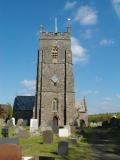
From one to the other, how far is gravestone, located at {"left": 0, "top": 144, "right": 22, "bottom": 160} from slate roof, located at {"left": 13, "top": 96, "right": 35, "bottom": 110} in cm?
4009

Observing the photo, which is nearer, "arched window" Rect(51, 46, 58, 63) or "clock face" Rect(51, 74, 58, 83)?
"clock face" Rect(51, 74, 58, 83)

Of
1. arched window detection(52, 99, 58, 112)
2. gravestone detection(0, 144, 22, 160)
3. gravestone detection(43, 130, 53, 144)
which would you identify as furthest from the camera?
arched window detection(52, 99, 58, 112)

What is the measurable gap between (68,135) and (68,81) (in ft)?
52.0

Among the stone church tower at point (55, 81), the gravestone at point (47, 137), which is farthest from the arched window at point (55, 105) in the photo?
the gravestone at point (47, 137)

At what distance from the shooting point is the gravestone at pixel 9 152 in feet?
35.4

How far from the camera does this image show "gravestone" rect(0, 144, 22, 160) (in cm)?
1079

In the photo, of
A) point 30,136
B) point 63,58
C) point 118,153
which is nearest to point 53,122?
point 63,58

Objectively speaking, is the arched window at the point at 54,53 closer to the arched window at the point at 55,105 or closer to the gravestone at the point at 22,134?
the arched window at the point at 55,105

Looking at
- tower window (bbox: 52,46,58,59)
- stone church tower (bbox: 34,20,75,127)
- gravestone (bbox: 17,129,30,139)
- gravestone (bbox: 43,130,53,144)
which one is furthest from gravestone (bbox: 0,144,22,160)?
tower window (bbox: 52,46,58,59)

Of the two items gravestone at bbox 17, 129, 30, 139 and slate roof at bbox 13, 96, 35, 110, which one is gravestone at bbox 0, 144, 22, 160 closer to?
gravestone at bbox 17, 129, 30, 139

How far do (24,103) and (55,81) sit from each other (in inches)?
455

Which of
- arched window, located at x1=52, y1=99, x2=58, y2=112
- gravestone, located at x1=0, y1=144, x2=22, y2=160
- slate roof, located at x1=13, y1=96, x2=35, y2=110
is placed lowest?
gravestone, located at x1=0, y1=144, x2=22, y2=160

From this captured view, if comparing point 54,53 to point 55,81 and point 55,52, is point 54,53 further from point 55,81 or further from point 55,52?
point 55,81

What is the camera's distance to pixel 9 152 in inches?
427
